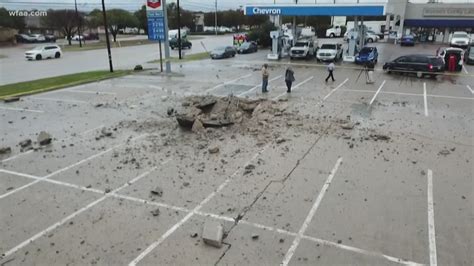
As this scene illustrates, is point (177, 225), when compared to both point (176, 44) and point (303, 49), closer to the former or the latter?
point (303, 49)

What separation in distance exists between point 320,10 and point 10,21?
208ft

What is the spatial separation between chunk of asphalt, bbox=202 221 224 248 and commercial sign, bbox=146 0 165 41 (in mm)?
24676

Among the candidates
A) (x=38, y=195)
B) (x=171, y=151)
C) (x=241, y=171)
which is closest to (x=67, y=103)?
(x=171, y=151)

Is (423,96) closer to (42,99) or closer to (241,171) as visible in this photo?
(241,171)

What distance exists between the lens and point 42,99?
2000 cm

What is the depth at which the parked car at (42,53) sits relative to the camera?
133 feet

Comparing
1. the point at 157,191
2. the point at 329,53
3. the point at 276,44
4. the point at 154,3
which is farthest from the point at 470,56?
the point at 157,191

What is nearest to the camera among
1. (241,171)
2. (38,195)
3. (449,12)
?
(38,195)

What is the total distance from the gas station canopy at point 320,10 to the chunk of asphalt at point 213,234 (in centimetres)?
3044

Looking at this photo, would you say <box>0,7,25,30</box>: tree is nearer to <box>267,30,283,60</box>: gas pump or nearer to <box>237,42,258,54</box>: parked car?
<box>237,42,258,54</box>: parked car

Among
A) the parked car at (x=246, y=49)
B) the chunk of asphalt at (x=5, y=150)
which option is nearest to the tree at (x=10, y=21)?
the parked car at (x=246, y=49)

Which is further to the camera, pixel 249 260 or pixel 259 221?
pixel 259 221

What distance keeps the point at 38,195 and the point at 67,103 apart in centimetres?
1128

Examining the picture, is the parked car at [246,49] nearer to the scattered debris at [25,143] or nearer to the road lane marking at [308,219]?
the scattered debris at [25,143]
